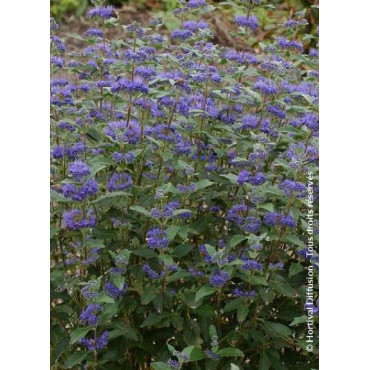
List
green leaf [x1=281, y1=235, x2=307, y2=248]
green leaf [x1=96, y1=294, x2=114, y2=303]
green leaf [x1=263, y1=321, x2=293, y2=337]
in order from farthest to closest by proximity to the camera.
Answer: green leaf [x1=263, y1=321, x2=293, y2=337], green leaf [x1=281, y1=235, x2=307, y2=248], green leaf [x1=96, y1=294, x2=114, y2=303]

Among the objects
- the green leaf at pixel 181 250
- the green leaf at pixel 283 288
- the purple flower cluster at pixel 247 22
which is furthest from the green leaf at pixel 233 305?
the purple flower cluster at pixel 247 22

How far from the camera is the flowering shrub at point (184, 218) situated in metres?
2.66

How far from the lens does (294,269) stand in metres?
2.81

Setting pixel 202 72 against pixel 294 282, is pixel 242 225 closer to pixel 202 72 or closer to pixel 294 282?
pixel 294 282

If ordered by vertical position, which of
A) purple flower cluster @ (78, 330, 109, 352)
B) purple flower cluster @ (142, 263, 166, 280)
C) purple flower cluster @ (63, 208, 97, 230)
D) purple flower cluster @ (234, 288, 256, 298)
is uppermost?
purple flower cluster @ (63, 208, 97, 230)

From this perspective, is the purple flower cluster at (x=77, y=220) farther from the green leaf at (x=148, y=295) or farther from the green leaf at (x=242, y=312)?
the green leaf at (x=242, y=312)

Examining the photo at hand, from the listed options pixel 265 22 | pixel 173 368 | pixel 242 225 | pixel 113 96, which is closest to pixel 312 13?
pixel 265 22

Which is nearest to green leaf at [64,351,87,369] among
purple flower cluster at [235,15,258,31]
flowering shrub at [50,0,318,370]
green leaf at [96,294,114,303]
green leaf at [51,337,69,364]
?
flowering shrub at [50,0,318,370]

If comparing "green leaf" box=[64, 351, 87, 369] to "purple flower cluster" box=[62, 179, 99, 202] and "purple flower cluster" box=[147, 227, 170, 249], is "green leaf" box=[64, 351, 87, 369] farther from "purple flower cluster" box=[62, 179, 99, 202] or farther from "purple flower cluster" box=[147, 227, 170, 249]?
"purple flower cluster" box=[62, 179, 99, 202]

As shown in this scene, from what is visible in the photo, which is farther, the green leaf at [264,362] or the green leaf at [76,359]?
the green leaf at [264,362]

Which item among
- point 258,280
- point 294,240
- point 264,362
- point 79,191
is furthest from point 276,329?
point 79,191

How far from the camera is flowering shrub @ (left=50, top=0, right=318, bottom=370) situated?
2.66 meters

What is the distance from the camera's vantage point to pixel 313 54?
3504 mm

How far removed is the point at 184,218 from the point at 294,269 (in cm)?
49
